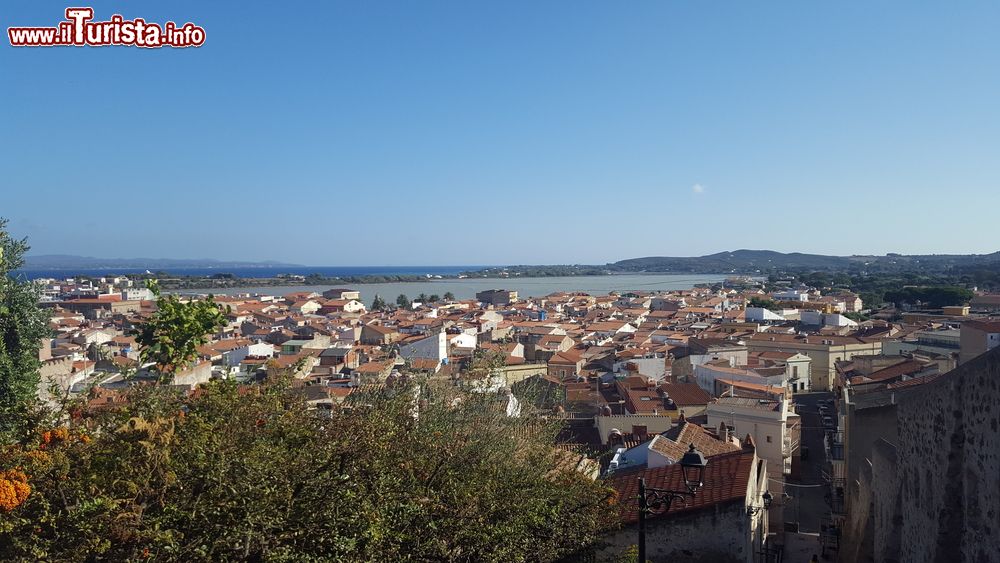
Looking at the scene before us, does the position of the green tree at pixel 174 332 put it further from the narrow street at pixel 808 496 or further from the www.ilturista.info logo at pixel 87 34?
the narrow street at pixel 808 496

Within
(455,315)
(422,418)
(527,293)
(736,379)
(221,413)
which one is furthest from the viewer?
(527,293)

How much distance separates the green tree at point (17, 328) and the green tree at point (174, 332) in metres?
4.18

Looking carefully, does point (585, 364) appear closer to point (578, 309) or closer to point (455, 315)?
point (455, 315)

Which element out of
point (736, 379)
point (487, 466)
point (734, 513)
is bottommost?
point (736, 379)

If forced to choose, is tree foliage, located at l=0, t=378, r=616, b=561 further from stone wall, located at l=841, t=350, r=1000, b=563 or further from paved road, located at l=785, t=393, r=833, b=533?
paved road, located at l=785, t=393, r=833, b=533

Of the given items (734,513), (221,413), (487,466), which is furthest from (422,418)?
(734,513)

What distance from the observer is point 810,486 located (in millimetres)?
20953

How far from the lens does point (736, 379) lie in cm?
3045

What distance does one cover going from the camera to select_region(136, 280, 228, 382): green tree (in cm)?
800

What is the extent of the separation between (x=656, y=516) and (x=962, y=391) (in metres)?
4.09

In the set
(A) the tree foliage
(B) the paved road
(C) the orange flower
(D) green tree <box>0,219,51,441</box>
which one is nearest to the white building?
(B) the paved road

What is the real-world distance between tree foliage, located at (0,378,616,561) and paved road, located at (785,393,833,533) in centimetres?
1420

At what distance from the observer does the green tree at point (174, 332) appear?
26.2ft

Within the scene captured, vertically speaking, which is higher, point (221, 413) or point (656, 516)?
point (221, 413)
